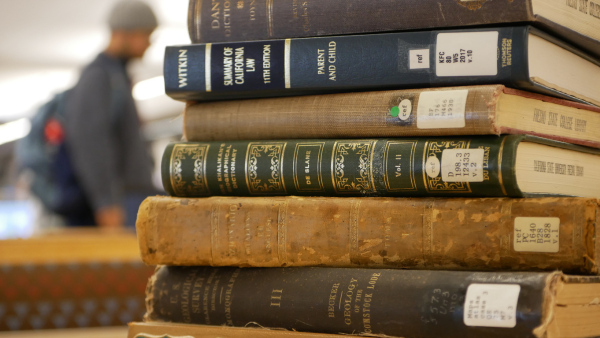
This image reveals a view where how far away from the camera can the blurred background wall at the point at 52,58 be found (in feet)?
19.3

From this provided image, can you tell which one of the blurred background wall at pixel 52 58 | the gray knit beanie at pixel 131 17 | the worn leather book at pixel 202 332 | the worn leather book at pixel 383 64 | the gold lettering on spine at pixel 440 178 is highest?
the blurred background wall at pixel 52 58

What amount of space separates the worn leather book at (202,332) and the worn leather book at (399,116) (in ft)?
0.80

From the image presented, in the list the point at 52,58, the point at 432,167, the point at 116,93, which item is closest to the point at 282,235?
the point at 432,167

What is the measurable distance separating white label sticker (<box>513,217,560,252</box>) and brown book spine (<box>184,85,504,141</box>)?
0.10m

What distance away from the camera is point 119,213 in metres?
2.42

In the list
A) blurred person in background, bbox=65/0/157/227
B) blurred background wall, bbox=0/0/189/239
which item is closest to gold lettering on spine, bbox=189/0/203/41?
blurred person in background, bbox=65/0/157/227

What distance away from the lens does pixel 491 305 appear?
62 centimetres

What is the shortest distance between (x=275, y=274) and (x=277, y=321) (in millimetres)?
57

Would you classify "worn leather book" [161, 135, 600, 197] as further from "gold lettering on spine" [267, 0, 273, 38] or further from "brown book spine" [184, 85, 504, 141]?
"gold lettering on spine" [267, 0, 273, 38]

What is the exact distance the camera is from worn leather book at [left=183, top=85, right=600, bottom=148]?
0.67m

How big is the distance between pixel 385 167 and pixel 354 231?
8 cm

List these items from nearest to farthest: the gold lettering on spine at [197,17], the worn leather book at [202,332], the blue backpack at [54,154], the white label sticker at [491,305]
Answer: the white label sticker at [491,305]
the worn leather book at [202,332]
the gold lettering on spine at [197,17]
the blue backpack at [54,154]

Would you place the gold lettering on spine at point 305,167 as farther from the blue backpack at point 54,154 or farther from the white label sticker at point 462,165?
Result: the blue backpack at point 54,154

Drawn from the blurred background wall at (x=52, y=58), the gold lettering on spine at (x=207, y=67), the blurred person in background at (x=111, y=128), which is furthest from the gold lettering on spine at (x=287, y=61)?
the blurred background wall at (x=52, y=58)
